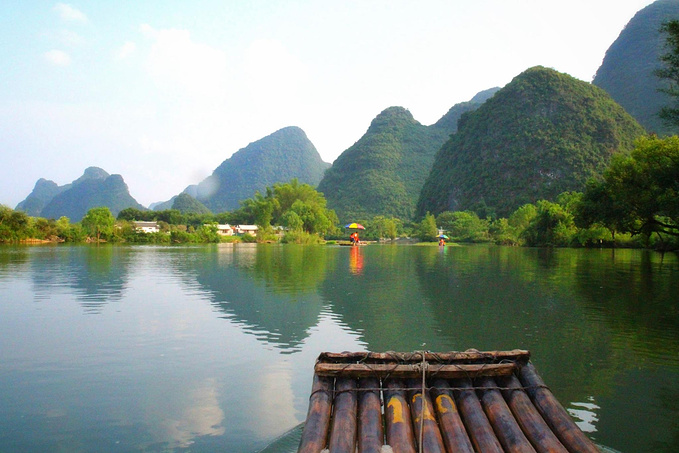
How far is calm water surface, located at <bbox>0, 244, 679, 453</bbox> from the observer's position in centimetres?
622

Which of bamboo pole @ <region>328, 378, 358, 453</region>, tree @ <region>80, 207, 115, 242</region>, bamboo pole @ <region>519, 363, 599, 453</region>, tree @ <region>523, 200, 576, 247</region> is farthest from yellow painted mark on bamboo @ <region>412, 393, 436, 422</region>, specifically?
tree @ <region>80, 207, 115, 242</region>

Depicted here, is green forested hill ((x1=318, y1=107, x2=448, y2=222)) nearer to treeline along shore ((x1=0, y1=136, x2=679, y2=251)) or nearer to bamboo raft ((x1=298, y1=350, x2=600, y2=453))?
treeline along shore ((x1=0, y1=136, x2=679, y2=251))

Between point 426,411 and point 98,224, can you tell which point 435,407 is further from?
point 98,224

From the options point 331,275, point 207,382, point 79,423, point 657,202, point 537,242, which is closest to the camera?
point 79,423

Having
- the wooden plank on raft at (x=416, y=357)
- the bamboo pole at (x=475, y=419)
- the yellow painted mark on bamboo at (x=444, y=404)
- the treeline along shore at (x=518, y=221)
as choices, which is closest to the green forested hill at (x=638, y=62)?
the treeline along shore at (x=518, y=221)

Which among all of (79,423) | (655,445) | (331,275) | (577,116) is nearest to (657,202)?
(331,275)

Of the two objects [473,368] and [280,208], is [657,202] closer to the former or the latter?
[473,368]

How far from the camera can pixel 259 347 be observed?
10336mm

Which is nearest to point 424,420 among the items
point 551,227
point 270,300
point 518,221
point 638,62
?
point 270,300

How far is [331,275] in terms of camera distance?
85.1 feet

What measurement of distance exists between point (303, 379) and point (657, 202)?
26.8 metres

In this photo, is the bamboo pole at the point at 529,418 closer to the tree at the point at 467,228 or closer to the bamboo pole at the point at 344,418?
the bamboo pole at the point at 344,418

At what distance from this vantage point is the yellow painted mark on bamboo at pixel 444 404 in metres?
4.91

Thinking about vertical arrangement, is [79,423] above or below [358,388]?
below
